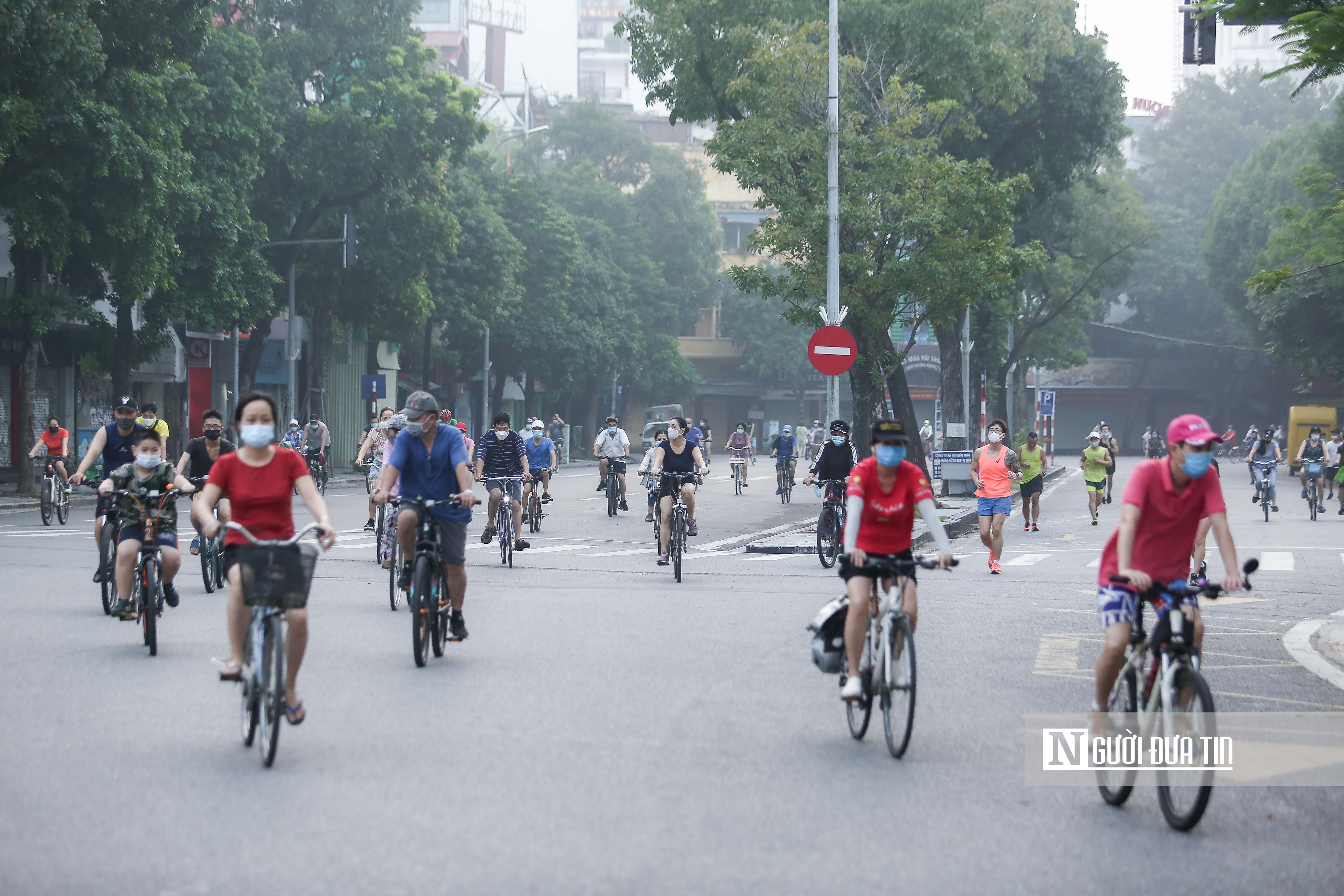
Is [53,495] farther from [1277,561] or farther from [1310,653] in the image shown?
[1310,653]

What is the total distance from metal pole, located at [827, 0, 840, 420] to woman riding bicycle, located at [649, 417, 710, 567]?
7945mm

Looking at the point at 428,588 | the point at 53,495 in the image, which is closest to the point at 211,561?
the point at 428,588

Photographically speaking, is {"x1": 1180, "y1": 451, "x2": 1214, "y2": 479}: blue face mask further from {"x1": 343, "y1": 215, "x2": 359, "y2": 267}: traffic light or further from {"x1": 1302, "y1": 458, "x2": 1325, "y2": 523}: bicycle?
{"x1": 343, "y1": 215, "x2": 359, "y2": 267}: traffic light

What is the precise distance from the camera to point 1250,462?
1143 inches

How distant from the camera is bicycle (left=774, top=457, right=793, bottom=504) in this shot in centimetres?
3184

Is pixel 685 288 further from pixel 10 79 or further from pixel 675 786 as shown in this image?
pixel 675 786

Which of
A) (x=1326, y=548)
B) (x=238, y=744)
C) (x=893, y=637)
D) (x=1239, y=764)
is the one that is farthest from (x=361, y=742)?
(x=1326, y=548)

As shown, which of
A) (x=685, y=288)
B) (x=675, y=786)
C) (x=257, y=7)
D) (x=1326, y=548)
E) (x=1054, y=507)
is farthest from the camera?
(x=685, y=288)

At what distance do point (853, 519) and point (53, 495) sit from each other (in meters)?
17.9

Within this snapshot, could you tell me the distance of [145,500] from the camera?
983 centimetres

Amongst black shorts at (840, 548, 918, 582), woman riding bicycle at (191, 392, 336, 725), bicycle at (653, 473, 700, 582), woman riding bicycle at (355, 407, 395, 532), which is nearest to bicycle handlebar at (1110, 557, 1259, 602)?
black shorts at (840, 548, 918, 582)

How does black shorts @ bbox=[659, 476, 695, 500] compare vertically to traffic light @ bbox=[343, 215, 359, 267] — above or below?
below

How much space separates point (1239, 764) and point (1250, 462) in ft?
79.1

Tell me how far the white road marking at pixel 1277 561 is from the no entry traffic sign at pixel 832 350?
581 cm
